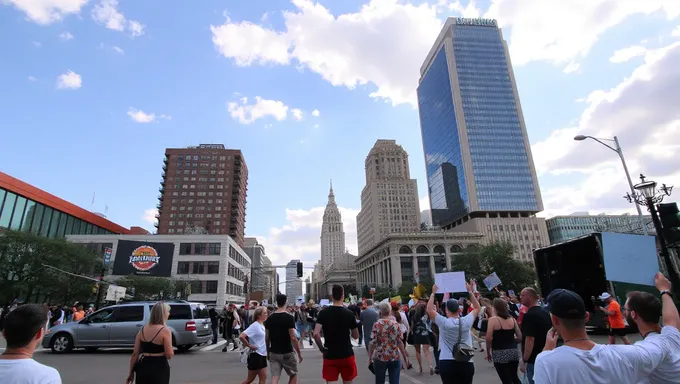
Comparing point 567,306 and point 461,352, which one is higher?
point 567,306

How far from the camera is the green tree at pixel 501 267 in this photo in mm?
67625

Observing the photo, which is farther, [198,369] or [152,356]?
[198,369]

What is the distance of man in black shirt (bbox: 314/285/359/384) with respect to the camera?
5.92 meters

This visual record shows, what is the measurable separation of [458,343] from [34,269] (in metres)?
53.1

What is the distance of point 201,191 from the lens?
393 ft

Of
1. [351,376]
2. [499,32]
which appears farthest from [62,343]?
[499,32]

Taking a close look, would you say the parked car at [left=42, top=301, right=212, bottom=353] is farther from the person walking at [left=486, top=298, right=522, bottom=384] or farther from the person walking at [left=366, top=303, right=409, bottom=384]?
the person walking at [left=486, top=298, right=522, bottom=384]

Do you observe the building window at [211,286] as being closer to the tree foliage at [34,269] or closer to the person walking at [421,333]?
the tree foliage at [34,269]

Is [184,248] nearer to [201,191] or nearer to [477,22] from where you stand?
[201,191]

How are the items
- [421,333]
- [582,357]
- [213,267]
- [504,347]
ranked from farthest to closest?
[213,267], [421,333], [504,347], [582,357]

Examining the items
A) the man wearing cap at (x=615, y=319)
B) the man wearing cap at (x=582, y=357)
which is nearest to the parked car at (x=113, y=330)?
the man wearing cap at (x=615, y=319)

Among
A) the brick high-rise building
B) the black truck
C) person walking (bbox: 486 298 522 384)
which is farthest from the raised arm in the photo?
the brick high-rise building

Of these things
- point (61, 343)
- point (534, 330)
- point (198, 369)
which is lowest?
point (198, 369)

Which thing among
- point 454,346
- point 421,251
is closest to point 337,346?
point 454,346
